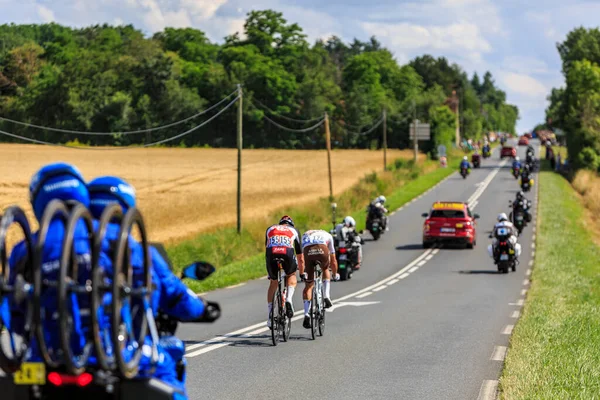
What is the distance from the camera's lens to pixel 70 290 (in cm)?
471

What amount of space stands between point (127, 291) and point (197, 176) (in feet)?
238

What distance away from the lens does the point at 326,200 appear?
174 ft

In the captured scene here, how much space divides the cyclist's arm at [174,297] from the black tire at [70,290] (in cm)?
59

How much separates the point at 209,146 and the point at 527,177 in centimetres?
5945

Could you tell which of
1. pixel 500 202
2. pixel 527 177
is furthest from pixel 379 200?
pixel 527 177

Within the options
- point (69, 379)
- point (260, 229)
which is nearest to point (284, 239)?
point (69, 379)

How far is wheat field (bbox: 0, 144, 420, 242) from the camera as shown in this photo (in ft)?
152

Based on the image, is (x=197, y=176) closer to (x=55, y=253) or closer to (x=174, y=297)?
(x=174, y=297)

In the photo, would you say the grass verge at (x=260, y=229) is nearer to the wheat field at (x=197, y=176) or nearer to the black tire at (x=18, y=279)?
the wheat field at (x=197, y=176)

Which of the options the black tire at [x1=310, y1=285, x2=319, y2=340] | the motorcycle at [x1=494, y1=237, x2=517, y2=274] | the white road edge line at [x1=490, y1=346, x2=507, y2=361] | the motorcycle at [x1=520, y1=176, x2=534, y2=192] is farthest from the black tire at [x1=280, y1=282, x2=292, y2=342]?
the motorcycle at [x1=520, y1=176, x2=534, y2=192]

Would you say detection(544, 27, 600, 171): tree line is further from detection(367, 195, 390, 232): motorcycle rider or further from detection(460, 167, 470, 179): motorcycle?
detection(367, 195, 390, 232): motorcycle rider

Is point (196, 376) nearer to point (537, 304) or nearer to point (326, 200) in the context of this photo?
point (537, 304)

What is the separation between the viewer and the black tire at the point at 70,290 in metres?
4.57

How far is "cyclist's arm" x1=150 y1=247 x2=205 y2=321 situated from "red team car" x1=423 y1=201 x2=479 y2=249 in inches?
1397
